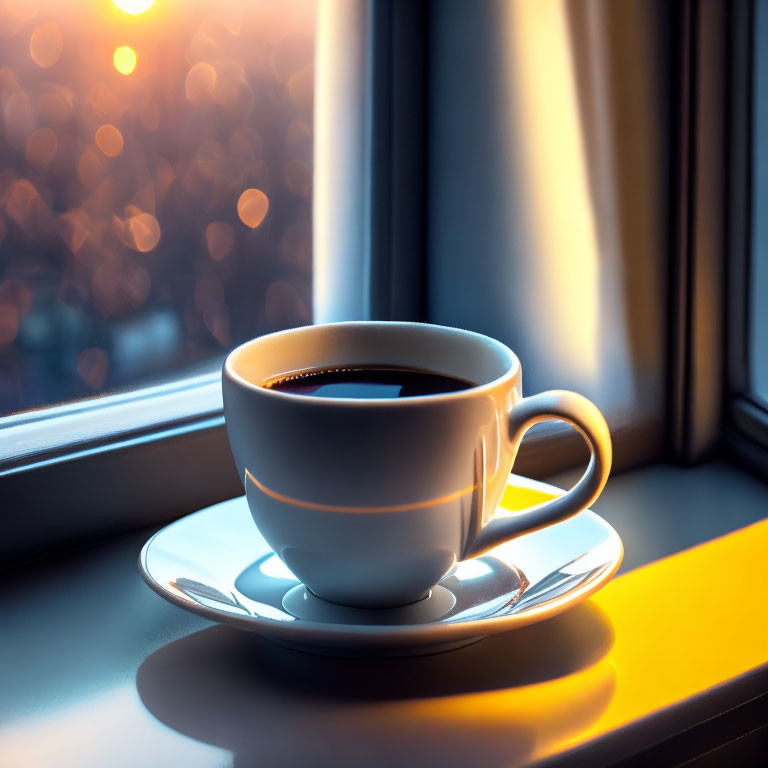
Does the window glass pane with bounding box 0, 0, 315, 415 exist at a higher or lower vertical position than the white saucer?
higher

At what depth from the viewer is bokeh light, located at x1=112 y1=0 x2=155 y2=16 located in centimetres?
68

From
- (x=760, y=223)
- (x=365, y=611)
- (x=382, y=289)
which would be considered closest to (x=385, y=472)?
(x=365, y=611)

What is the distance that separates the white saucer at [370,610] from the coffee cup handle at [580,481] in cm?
4

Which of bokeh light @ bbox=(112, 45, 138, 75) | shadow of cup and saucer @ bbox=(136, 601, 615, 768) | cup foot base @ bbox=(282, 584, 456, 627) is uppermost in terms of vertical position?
bokeh light @ bbox=(112, 45, 138, 75)

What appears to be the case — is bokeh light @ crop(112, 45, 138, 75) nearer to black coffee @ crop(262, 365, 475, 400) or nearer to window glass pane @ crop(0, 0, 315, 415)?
window glass pane @ crop(0, 0, 315, 415)

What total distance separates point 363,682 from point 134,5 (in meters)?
0.49

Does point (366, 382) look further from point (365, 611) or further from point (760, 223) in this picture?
point (760, 223)

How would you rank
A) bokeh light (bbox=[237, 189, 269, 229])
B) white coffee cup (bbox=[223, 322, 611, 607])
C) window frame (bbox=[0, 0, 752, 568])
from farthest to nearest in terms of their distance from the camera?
bokeh light (bbox=[237, 189, 269, 229])
window frame (bbox=[0, 0, 752, 568])
white coffee cup (bbox=[223, 322, 611, 607])

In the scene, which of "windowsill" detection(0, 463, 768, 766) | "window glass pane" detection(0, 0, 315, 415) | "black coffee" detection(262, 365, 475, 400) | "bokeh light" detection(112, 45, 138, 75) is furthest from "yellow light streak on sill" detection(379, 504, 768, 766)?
"bokeh light" detection(112, 45, 138, 75)

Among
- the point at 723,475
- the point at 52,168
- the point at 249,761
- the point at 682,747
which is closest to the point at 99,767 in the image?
the point at 249,761

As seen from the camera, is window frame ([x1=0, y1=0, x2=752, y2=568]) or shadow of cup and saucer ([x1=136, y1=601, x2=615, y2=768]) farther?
window frame ([x1=0, y1=0, x2=752, y2=568])

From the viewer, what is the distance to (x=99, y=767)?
460 millimetres

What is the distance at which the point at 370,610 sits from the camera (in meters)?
0.53

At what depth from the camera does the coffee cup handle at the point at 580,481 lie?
507 millimetres
